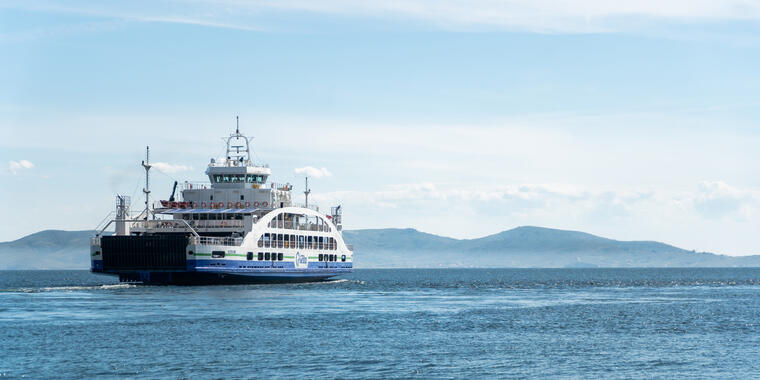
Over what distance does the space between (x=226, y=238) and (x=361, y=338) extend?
43.1m

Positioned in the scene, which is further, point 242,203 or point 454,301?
point 242,203

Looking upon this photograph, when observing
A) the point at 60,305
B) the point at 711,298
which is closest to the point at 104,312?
the point at 60,305

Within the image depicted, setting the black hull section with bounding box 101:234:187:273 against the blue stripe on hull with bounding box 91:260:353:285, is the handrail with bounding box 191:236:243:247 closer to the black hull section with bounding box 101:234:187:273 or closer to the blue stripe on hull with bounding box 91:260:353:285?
the black hull section with bounding box 101:234:187:273

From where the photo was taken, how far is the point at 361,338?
5162cm

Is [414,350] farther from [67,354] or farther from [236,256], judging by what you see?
[236,256]

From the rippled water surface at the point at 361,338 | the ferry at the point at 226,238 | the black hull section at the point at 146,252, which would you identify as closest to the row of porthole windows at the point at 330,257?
the ferry at the point at 226,238

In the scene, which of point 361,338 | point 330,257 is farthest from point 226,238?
point 361,338

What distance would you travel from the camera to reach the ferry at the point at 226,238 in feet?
292

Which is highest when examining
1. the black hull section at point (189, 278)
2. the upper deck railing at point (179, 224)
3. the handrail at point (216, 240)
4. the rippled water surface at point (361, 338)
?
the upper deck railing at point (179, 224)

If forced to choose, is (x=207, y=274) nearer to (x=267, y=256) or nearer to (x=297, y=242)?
(x=267, y=256)

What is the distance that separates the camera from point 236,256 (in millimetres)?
92125

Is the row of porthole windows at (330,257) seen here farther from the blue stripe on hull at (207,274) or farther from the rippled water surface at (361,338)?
the rippled water surface at (361,338)

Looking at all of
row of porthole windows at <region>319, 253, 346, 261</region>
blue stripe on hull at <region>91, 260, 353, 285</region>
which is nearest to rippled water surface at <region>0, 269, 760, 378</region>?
blue stripe on hull at <region>91, 260, 353, 285</region>

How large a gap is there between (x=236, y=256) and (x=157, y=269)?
298 inches
